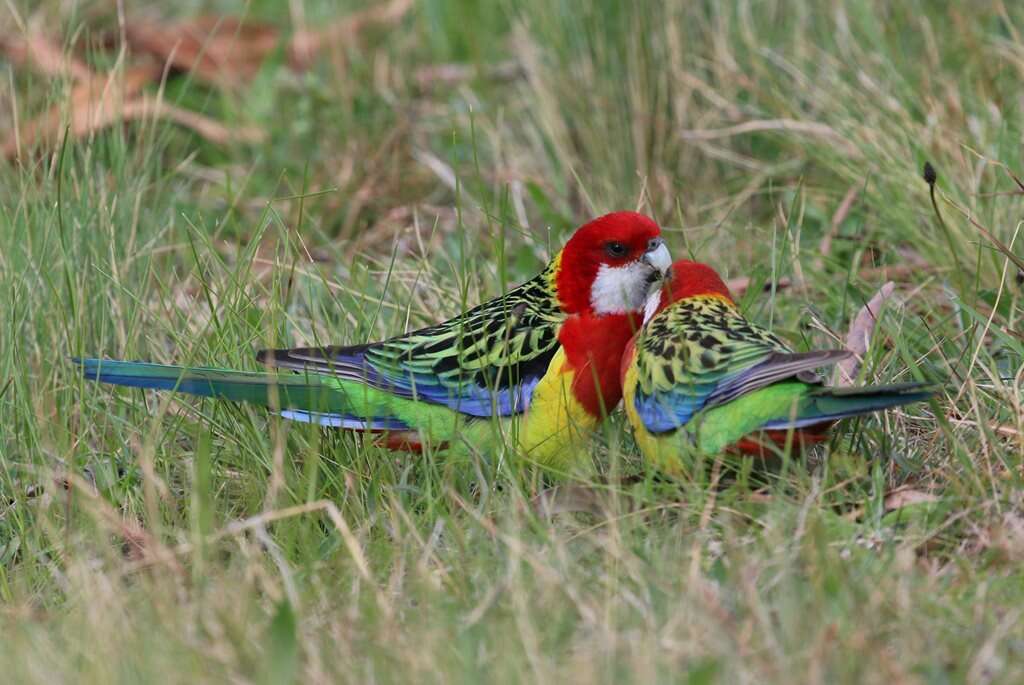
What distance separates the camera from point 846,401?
2.73 m

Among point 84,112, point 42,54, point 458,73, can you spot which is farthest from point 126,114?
point 458,73

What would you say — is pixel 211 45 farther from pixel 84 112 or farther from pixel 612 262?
pixel 612 262

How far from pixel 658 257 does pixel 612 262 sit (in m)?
0.11

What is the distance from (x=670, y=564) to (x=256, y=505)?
3.26ft

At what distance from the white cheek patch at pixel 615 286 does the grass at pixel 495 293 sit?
0.79 feet

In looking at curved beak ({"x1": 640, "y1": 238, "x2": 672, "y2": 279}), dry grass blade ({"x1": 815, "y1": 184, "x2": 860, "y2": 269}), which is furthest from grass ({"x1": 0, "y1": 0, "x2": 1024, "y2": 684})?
curved beak ({"x1": 640, "y1": 238, "x2": 672, "y2": 279})

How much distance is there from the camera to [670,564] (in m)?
2.58

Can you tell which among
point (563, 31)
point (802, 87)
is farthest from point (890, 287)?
point (563, 31)

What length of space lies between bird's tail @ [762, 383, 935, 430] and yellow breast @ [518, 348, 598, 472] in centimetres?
51

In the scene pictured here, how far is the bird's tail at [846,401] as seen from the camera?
263 centimetres

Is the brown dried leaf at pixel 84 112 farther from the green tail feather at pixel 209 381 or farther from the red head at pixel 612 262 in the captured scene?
the red head at pixel 612 262

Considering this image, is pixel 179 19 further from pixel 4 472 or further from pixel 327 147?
pixel 4 472

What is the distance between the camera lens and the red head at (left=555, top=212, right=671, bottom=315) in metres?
3.38

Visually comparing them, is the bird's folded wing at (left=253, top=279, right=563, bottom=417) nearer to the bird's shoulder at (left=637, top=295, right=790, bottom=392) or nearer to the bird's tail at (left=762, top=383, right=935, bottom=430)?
the bird's shoulder at (left=637, top=295, right=790, bottom=392)
